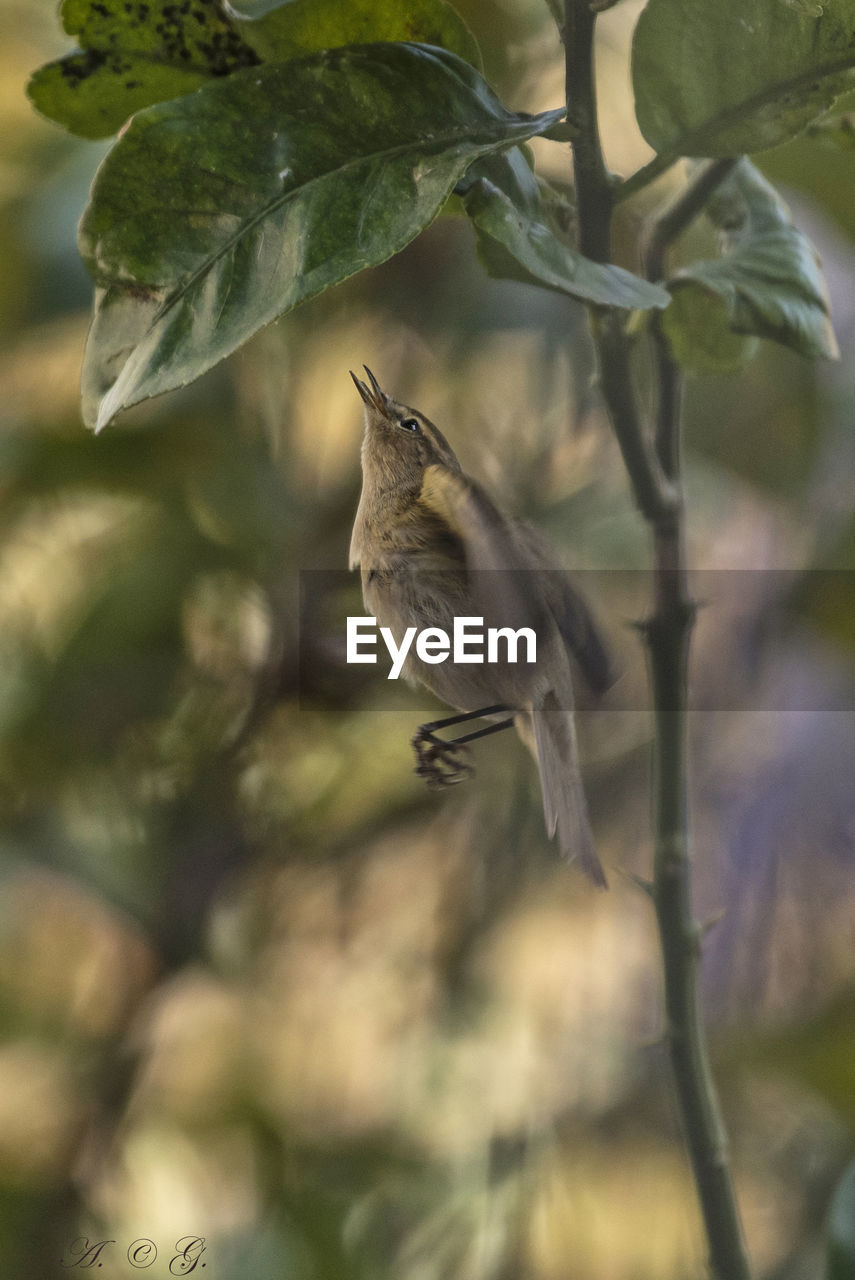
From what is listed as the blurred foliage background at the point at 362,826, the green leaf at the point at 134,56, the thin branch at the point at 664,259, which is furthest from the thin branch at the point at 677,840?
the blurred foliage background at the point at 362,826

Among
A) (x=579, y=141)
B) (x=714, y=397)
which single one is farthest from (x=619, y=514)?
(x=579, y=141)

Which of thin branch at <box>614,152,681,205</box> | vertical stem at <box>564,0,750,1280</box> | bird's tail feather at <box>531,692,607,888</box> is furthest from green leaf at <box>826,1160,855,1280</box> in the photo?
thin branch at <box>614,152,681,205</box>

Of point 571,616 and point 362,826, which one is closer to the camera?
point 571,616

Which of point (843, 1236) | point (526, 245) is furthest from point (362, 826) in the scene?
point (526, 245)

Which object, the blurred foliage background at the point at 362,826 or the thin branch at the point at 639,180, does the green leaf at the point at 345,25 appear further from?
the blurred foliage background at the point at 362,826

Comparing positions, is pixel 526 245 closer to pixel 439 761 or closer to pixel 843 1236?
pixel 439 761

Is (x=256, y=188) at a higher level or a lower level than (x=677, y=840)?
higher

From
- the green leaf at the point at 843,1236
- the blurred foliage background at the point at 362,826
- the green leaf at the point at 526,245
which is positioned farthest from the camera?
the blurred foliage background at the point at 362,826
